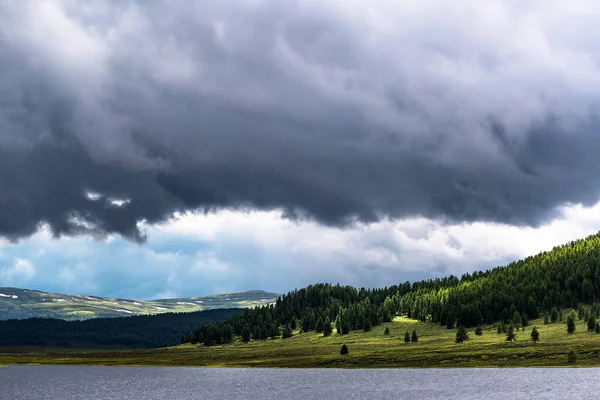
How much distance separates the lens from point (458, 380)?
122 m

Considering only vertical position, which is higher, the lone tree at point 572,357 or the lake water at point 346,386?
the lone tree at point 572,357

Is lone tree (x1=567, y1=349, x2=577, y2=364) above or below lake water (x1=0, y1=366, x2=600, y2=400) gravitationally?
above

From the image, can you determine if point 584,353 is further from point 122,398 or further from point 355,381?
point 122,398

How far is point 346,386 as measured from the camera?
12062 cm

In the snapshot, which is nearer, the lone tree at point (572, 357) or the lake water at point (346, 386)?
the lake water at point (346, 386)

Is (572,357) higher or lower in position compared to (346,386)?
higher

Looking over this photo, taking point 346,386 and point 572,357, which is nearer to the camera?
point 346,386

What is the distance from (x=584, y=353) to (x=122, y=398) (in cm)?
11134

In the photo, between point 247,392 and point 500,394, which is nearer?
point 500,394

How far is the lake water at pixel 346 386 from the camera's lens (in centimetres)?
9875

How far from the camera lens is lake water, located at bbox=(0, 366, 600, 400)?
324 feet

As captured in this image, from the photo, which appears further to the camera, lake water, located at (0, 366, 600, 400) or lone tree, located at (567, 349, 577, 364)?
lone tree, located at (567, 349, 577, 364)

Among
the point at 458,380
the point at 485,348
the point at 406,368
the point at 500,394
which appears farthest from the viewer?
the point at 485,348

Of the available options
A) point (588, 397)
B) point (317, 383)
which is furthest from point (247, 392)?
point (588, 397)
